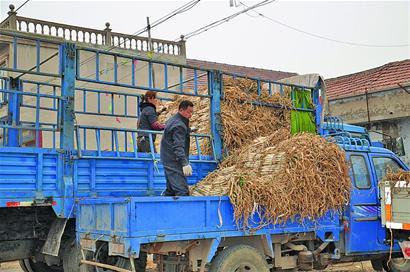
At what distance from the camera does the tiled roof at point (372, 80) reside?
14.7 metres

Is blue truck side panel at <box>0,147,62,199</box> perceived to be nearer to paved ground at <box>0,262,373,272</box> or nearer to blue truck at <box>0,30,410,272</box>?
blue truck at <box>0,30,410,272</box>

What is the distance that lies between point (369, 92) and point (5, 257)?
11549mm

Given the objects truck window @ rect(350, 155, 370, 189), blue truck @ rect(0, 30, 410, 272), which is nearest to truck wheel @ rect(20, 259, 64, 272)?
blue truck @ rect(0, 30, 410, 272)

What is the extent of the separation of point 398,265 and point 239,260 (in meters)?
3.71

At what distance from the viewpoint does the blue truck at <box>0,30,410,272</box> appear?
5.21m

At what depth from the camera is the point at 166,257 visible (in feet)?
19.2

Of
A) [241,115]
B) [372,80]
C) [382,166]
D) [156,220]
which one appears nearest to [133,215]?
[156,220]

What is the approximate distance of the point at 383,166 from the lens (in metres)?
7.88

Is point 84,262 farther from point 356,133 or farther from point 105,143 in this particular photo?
point 105,143

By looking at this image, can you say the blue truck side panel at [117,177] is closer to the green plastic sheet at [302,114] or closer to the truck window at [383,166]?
the green plastic sheet at [302,114]

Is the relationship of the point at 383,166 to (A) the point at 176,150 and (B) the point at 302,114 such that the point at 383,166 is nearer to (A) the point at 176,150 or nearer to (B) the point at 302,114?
(B) the point at 302,114

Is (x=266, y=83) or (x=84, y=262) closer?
(x=84, y=262)

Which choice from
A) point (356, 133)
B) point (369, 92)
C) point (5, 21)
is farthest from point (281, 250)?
point (5, 21)

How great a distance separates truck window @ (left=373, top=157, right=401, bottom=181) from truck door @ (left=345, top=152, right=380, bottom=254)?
0.21 meters
